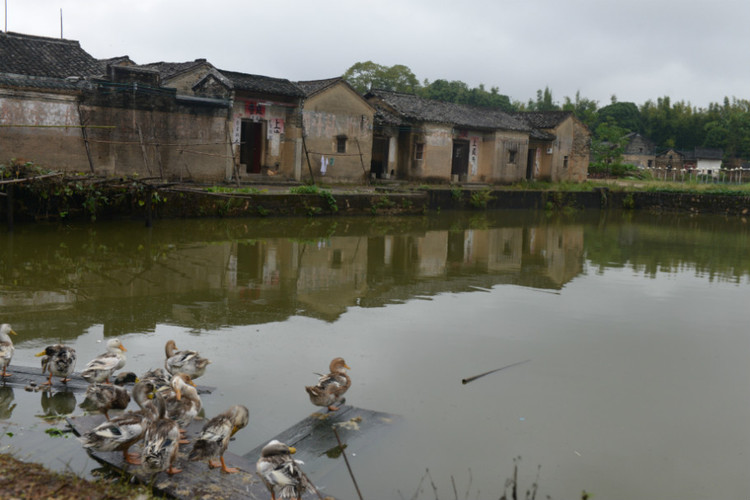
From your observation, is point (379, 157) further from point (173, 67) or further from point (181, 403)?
point (181, 403)

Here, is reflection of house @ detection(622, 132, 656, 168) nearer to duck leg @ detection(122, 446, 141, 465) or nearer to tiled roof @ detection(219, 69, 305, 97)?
tiled roof @ detection(219, 69, 305, 97)

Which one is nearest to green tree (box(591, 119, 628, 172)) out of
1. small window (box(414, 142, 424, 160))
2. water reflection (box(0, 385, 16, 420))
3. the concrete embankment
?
the concrete embankment

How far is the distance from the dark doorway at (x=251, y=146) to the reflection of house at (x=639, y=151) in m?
40.3

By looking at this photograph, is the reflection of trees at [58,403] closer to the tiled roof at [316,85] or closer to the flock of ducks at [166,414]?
the flock of ducks at [166,414]

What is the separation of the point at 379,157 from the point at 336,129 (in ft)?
14.2

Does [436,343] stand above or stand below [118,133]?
below

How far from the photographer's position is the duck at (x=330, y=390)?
512cm

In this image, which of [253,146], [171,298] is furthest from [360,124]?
[171,298]

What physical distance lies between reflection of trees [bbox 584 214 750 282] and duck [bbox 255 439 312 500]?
10.4 m

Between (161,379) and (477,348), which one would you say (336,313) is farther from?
(161,379)

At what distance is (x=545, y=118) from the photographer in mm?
35562

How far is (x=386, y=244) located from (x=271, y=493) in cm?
1137

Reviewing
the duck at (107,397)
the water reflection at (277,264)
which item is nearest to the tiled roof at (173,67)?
the water reflection at (277,264)

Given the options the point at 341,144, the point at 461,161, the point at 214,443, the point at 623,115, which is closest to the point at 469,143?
the point at 461,161
